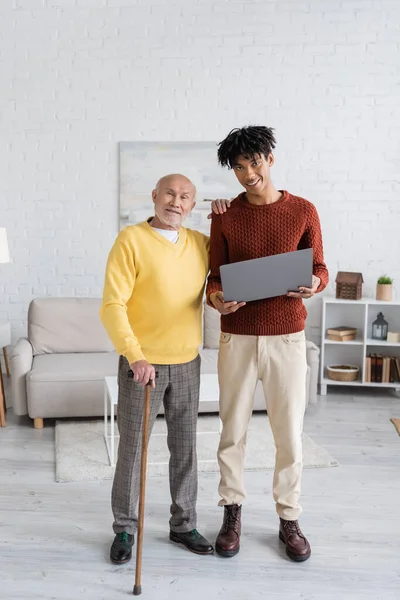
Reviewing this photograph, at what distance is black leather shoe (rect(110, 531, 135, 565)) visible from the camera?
7.67ft

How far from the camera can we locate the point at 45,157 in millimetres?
4949

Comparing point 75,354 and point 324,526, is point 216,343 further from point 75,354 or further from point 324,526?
point 324,526


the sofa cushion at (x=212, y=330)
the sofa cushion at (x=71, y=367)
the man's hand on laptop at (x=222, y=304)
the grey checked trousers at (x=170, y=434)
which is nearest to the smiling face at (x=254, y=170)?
the man's hand on laptop at (x=222, y=304)

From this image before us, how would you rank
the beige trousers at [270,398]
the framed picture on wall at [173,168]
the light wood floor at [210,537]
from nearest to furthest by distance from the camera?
the light wood floor at [210,537]
the beige trousers at [270,398]
the framed picture on wall at [173,168]

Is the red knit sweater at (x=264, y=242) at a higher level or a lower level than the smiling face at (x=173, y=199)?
lower

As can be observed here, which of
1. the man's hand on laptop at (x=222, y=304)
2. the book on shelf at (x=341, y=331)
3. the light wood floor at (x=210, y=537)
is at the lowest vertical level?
the light wood floor at (x=210, y=537)

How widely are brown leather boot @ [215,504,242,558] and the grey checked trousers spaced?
0.14 m

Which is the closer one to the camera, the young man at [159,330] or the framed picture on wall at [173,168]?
the young man at [159,330]

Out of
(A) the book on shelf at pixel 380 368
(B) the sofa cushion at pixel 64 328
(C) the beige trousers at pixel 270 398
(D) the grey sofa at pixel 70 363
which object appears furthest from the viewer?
(A) the book on shelf at pixel 380 368

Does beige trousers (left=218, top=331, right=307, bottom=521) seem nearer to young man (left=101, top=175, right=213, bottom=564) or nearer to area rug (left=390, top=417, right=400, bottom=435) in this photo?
young man (left=101, top=175, right=213, bottom=564)

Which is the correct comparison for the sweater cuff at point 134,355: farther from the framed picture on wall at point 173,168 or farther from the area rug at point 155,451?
the framed picture on wall at point 173,168

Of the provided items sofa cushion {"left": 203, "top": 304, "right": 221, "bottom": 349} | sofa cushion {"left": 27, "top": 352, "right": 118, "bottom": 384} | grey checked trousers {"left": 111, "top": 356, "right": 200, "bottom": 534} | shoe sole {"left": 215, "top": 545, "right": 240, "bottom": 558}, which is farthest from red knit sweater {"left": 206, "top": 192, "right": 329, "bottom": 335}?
sofa cushion {"left": 203, "top": 304, "right": 221, "bottom": 349}

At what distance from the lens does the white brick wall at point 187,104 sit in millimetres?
4836

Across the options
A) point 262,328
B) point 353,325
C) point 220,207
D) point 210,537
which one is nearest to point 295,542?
point 210,537
